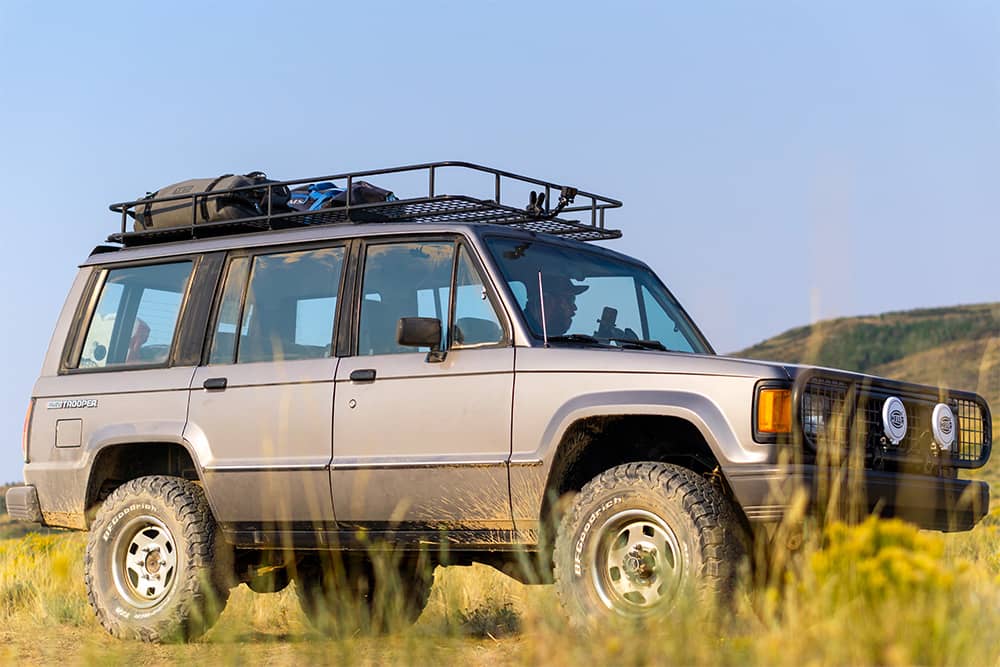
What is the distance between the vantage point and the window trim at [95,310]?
783 cm

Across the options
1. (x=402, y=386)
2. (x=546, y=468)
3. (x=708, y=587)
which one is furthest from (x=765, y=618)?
(x=402, y=386)

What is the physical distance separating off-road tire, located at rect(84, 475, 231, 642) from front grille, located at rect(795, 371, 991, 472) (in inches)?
132

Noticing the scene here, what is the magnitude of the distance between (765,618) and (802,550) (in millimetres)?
816

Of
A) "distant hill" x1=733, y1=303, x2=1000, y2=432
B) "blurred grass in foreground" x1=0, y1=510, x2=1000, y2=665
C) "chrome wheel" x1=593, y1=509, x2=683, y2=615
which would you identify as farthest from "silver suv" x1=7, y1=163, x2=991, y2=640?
"distant hill" x1=733, y1=303, x2=1000, y2=432

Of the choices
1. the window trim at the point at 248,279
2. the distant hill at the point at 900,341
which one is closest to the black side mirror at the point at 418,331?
the window trim at the point at 248,279

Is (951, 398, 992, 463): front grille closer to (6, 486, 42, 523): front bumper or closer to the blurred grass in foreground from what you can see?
the blurred grass in foreground

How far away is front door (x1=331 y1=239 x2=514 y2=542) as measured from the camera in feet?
21.0

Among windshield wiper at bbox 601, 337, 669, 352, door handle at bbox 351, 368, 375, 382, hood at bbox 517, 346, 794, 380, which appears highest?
windshield wiper at bbox 601, 337, 669, 352

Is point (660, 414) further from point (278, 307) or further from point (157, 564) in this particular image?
point (157, 564)

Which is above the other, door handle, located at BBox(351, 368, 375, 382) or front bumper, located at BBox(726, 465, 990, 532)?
door handle, located at BBox(351, 368, 375, 382)

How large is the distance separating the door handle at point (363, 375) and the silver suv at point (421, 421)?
0.05ft

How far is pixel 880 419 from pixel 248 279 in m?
3.55

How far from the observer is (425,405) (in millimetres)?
6562

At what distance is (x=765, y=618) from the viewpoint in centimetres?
514
